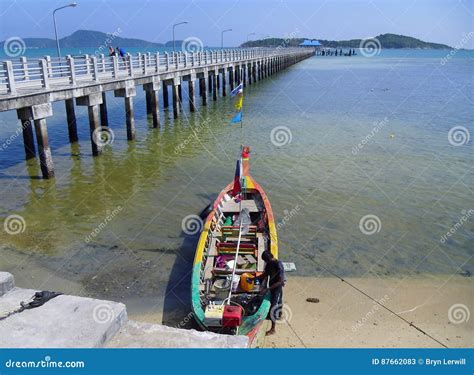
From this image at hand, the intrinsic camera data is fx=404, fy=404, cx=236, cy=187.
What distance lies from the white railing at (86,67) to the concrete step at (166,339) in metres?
12.7

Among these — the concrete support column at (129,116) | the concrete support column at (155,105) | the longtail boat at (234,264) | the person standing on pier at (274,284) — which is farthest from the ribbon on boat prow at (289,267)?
the concrete support column at (155,105)

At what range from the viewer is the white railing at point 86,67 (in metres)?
14.8

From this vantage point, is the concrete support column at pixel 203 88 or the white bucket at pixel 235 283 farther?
the concrete support column at pixel 203 88

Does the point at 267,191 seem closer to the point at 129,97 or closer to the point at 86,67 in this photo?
the point at 129,97

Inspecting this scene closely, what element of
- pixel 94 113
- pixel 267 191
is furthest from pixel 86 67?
pixel 267 191

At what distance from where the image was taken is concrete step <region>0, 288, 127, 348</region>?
336cm

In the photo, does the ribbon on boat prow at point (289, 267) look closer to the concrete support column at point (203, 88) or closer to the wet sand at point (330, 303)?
the wet sand at point (330, 303)

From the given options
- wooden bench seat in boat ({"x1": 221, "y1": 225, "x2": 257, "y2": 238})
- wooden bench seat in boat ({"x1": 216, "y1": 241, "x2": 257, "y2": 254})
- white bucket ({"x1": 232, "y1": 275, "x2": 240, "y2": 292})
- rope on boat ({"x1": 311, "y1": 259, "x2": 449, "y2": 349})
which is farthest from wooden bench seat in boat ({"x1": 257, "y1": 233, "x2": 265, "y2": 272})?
rope on boat ({"x1": 311, "y1": 259, "x2": 449, "y2": 349})

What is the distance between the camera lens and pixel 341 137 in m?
23.8

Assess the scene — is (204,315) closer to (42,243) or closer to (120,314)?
(120,314)

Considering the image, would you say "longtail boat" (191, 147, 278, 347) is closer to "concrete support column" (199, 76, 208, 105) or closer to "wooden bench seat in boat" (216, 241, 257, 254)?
"wooden bench seat in boat" (216, 241, 257, 254)

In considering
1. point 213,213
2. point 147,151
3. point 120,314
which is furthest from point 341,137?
point 120,314

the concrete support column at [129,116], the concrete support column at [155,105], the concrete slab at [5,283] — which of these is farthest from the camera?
the concrete support column at [155,105]

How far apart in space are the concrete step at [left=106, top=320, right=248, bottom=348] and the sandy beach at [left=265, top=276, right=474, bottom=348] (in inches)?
167
